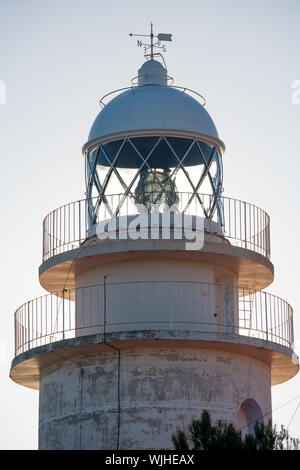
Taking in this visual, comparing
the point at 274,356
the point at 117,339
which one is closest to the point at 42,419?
the point at 117,339

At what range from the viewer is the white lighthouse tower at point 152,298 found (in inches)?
1315

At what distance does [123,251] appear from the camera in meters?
34.0

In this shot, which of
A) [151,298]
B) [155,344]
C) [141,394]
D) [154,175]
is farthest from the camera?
[154,175]

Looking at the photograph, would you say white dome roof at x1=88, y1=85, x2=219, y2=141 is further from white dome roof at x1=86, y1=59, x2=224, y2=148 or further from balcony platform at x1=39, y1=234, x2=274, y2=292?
balcony platform at x1=39, y1=234, x2=274, y2=292

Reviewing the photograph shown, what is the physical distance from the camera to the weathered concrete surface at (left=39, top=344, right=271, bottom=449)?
33125 millimetres

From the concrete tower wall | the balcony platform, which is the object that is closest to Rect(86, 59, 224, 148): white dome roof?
the balcony platform

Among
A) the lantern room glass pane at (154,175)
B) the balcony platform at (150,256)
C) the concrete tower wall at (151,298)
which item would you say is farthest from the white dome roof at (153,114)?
the concrete tower wall at (151,298)

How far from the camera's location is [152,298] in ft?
112

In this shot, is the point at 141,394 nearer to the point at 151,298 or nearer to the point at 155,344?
the point at 155,344

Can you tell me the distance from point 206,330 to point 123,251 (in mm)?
2759

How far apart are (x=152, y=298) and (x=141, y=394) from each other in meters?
2.37

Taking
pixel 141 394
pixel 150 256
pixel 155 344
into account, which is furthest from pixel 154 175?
pixel 141 394

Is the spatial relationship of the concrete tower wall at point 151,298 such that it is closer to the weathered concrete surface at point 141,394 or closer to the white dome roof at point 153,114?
the weathered concrete surface at point 141,394
